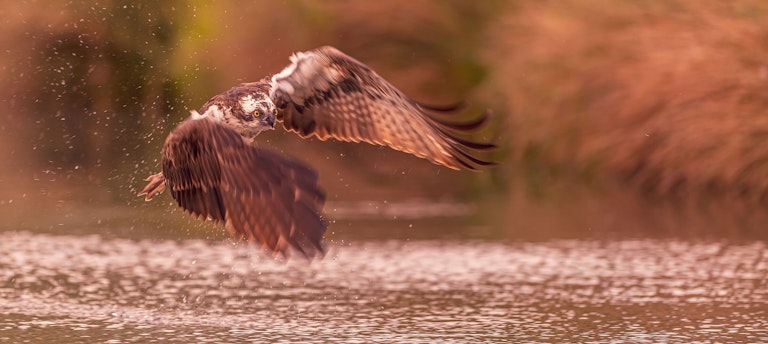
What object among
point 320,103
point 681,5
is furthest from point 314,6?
point 320,103

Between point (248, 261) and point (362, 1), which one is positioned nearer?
point (248, 261)

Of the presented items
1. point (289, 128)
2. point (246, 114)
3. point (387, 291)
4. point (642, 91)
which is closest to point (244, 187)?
point (246, 114)

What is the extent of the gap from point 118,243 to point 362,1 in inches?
372

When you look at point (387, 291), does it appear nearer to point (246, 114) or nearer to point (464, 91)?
point (246, 114)

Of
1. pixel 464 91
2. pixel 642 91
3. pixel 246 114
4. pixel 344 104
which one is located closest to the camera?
pixel 246 114

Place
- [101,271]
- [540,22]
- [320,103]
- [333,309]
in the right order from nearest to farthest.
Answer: [320,103] < [333,309] < [101,271] < [540,22]

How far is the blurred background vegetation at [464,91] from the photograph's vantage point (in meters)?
14.4

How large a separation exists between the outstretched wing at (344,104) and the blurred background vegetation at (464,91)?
572 centimetres

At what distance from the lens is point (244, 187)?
5707mm

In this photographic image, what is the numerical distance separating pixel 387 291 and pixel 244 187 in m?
4.01

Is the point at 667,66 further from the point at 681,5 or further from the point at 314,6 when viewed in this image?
the point at 314,6

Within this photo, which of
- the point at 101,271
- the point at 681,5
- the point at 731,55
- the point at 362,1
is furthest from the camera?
the point at 362,1

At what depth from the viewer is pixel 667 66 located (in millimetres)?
15172

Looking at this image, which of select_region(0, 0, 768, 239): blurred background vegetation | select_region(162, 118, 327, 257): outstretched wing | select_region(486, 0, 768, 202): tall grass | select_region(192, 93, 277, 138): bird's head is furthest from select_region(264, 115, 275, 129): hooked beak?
select_region(486, 0, 768, 202): tall grass
